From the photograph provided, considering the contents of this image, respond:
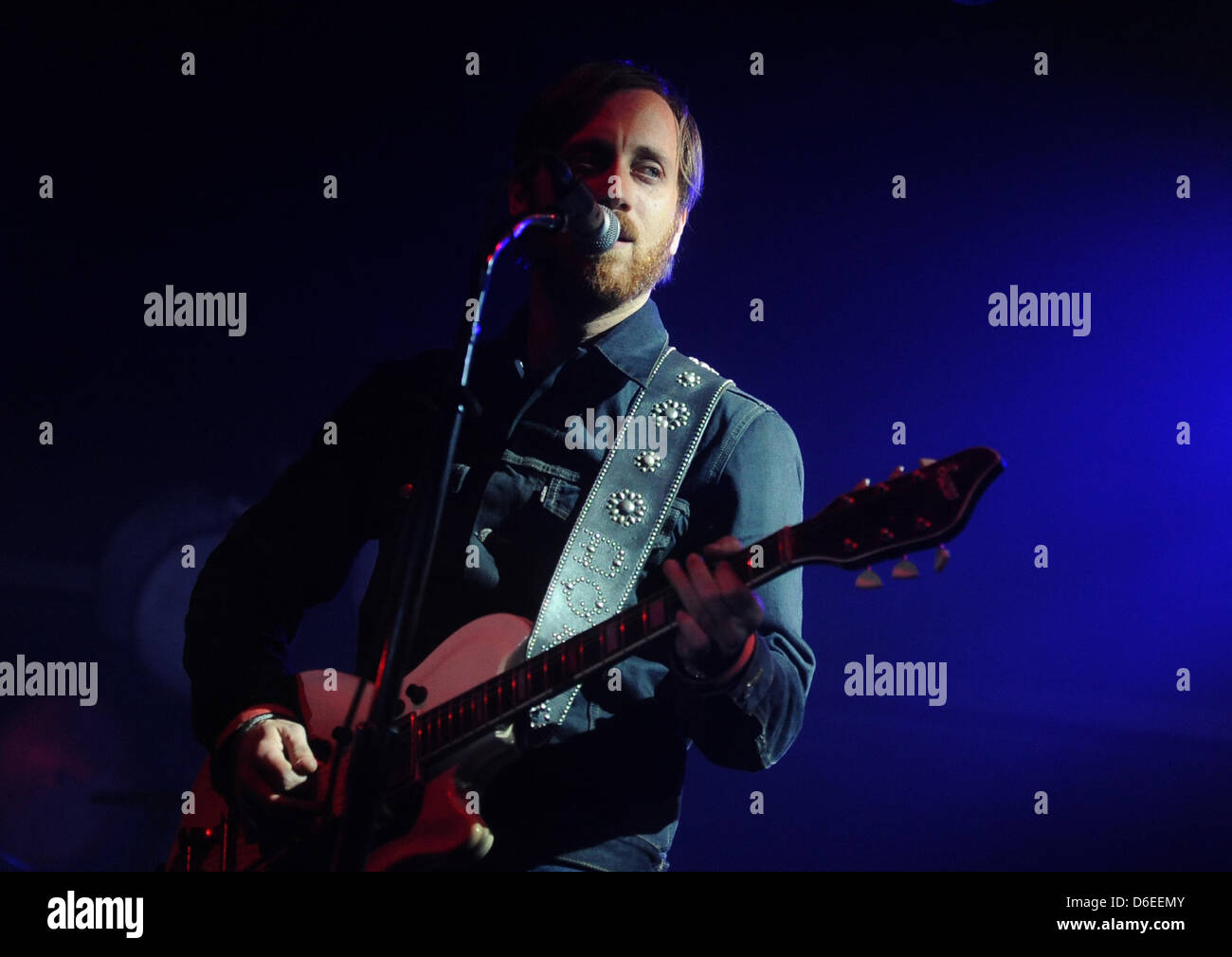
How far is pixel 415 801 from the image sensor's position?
182 centimetres

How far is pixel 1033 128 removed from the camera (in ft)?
8.91

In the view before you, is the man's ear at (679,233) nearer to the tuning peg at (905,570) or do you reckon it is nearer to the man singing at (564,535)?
the man singing at (564,535)

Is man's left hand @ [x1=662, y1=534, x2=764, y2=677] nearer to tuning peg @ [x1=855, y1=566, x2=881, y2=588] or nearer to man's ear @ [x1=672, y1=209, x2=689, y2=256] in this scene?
tuning peg @ [x1=855, y1=566, x2=881, y2=588]

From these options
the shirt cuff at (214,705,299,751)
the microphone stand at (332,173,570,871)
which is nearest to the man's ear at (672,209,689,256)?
the microphone stand at (332,173,570,871)

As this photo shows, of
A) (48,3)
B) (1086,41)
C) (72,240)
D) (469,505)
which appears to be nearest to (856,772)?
(469,505)

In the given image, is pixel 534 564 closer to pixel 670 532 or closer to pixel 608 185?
pixel 670 532

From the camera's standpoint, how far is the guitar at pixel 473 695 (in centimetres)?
155

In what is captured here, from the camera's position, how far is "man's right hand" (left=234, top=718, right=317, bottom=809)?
1888mm

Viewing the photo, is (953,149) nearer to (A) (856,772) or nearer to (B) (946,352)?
(B) (946,352)

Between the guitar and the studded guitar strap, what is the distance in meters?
0.08

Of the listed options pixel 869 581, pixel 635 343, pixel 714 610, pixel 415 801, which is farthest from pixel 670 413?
pixel 415 801

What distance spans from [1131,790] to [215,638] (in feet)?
7.17
